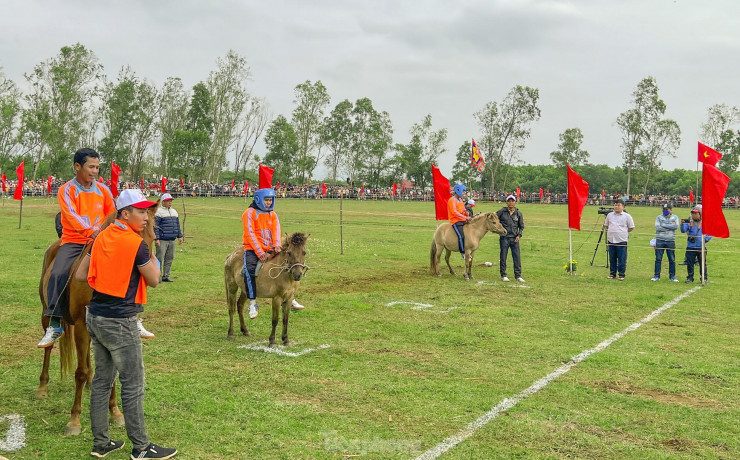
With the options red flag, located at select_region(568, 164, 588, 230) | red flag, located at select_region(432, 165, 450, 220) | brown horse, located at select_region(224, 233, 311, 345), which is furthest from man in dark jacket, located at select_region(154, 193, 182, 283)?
red flag, located at select_region(568, 164, 588, 230)

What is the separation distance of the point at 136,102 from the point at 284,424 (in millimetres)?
74749

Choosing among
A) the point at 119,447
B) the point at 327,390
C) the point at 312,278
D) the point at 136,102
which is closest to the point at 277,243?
the point at 327,390

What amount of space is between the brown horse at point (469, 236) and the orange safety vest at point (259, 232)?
7649 millimetres

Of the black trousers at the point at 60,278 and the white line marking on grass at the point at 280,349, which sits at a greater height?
the black trousers at the point at 60,278

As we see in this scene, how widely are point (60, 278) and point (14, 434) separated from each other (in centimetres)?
162

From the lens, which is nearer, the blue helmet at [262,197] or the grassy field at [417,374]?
the grassy field at [417,374]

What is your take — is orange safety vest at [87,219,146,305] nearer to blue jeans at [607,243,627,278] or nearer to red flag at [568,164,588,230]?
red flag at [568,164,588,230]

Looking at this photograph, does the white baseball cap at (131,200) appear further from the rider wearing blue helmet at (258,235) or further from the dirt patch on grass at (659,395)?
the dirt patch on grass at (659,395)

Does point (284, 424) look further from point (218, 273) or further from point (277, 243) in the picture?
point (218, 273)

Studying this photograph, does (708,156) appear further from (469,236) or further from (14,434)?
(14,434)

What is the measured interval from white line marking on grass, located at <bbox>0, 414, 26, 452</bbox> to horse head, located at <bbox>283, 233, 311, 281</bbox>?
→ 3.72 m

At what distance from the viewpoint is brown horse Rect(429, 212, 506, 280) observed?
621 inches

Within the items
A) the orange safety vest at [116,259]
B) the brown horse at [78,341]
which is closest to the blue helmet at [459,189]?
the brown horse at [78,341]

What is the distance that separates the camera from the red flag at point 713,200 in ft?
49.3
